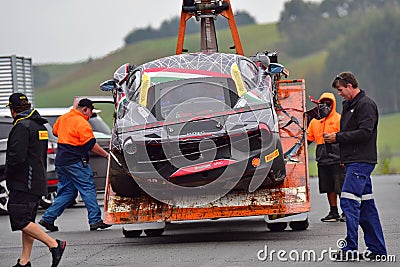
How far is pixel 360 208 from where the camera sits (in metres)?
10.3

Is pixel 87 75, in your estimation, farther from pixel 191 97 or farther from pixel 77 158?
pixel 191 97

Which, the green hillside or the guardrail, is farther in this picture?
the green hillside

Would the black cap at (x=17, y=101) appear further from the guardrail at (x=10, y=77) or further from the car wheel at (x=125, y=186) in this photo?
the guardrail at (x=10, y=77)

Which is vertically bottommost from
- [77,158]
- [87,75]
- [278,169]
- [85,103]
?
[87,75]

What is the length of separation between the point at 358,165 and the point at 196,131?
226cm

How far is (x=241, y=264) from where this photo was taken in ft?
33.5

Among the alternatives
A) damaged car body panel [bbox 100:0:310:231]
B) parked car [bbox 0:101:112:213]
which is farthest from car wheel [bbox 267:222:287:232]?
parked car [bbox 0:101:112:213]

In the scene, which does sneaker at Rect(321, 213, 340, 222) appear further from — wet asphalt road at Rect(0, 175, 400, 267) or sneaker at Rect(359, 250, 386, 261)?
sneaker at Rect(359, 250, 386, 261)

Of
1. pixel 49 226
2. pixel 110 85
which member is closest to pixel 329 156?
pixel 110 85

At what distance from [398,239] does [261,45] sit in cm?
7845

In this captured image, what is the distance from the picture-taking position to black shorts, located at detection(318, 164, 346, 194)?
1496 centimetres

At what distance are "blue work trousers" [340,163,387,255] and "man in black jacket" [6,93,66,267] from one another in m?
2.85

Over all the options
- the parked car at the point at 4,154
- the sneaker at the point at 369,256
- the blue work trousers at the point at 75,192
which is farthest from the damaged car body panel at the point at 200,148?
the parked car at the point at 4,154

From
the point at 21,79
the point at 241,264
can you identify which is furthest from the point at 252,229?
the point at 21,79
